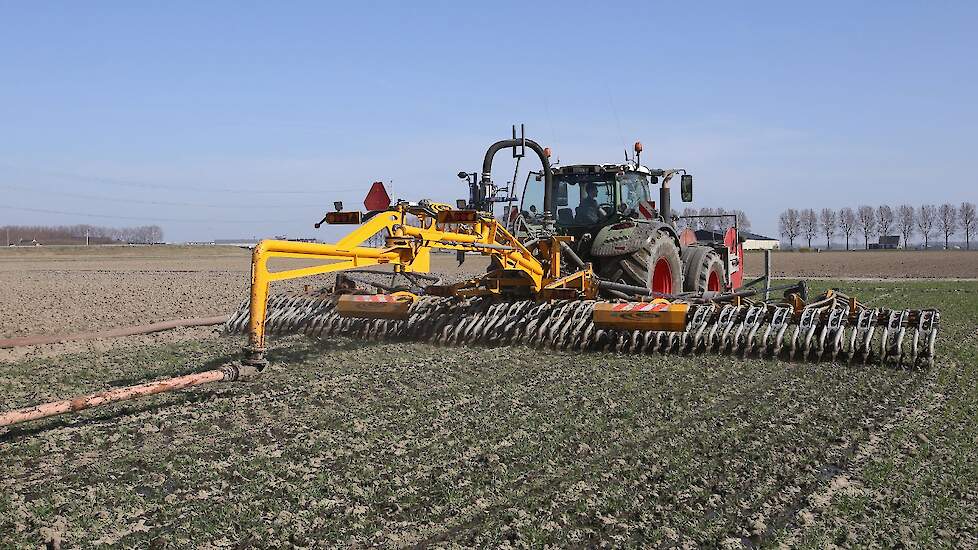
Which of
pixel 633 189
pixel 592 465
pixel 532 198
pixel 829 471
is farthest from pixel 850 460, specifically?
pixel 532 198

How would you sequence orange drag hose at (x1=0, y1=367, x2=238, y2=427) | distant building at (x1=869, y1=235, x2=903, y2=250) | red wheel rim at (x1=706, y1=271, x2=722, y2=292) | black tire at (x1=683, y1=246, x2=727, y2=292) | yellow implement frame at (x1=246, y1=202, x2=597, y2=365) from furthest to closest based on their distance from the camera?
distant building at (x1=869, y1=235, x2=903, y2=250) < red wheel rim at (x1=706, y1=271, x2=722, y2=292) < black tire at (x1=683, y1=246, x2=727, y2=292) < yellow implement frame at (x1=246, y1=202, x2=597, y2=365) < orange drag hose at (x1=0, y1=367, x2=238, y2=427)

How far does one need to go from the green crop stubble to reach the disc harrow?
14.4 inches

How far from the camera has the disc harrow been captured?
7.39 meters

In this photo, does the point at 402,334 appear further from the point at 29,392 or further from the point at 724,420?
the point at 724,420

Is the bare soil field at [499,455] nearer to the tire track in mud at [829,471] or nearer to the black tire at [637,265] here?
the tire track in mud at [829,471]

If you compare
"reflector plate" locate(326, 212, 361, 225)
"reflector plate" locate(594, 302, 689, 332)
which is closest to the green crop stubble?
"reflector plate" locate(594, 302, 689, 332)

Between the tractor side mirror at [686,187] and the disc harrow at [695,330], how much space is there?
1773 millimetres

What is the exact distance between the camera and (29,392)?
6.11 m

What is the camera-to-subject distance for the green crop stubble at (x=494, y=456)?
3.52 meters

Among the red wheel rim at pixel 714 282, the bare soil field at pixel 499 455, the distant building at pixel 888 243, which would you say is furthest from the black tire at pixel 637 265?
the distant building at pixel 888 243

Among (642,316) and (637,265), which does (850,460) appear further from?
(637,265)

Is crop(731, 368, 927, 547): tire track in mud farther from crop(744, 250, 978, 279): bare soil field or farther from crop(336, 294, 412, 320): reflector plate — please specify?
crop(744, 250, 978, 279): bare soil field

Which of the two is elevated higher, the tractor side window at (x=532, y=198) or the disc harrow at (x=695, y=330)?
the tractor side window at (x=532, y=198)

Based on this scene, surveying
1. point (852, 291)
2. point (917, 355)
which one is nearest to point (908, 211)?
point (852, 291)
